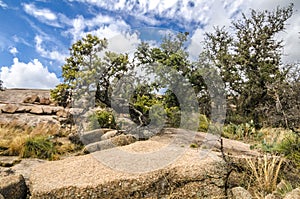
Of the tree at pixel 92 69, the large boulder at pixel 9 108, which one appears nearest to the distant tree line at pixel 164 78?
the tree at pixel 92 69

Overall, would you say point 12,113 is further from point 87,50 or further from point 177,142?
point 177,142

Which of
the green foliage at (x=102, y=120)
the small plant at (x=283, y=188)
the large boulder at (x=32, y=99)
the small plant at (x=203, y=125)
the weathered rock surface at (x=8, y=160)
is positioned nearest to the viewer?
the small plant at (x=283, y=188)

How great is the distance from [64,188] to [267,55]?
13066 mm

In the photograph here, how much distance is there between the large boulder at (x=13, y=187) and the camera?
4.11m

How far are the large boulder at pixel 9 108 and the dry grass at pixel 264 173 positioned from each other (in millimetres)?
8910

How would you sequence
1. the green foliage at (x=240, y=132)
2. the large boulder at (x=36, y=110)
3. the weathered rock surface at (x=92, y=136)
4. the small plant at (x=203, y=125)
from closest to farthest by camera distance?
1. the weathered rock surface at (x=92, y=136)
2. the small plant at (x=203, y=125)
3. the green foliage at (x=240, y=132)
4. the large boulder at (x=36, y=110)

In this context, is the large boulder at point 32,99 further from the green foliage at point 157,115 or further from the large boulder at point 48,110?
the green foliage at point 157,115

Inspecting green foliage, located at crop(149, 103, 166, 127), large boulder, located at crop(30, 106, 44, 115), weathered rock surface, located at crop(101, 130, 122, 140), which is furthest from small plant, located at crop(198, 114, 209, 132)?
large boulder, located at crop(30, 106, 44, 115)

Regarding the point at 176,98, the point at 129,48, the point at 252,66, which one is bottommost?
the point at 176,98

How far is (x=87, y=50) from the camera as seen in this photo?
28.2 feet

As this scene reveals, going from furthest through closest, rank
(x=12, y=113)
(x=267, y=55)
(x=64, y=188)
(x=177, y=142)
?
(x=267, y=55)
(x=12, y=113)
(x=177, y=142)
(x=64, y=188)

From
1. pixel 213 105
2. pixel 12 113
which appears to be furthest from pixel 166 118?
pixel 12 113

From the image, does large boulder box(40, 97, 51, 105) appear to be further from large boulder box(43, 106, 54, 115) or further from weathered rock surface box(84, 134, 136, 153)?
weathered rock surface box(84, 134, 136, 153)

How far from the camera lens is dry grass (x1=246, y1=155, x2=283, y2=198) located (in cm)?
451
